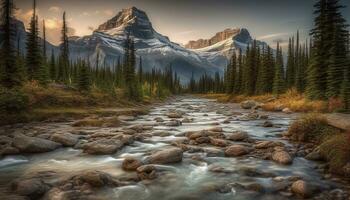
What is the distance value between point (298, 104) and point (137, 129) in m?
24.8

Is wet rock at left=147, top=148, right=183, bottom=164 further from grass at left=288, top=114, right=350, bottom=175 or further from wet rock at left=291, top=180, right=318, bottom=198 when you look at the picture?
grass at left=288, top=114, right=350, bottom=175

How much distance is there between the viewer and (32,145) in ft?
52.6

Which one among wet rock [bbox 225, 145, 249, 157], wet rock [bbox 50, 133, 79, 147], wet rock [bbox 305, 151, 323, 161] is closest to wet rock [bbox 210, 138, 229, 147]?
wet rock [bbox 225, 145, 249, 157]

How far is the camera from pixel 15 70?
3231cm

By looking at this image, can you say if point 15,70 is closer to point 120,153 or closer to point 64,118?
point 64,118

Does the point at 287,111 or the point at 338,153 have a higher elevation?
the point at 338,153

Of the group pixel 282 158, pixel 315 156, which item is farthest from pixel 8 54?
pixel 315 156

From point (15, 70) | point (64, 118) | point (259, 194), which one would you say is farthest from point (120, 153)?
point (15, 70)

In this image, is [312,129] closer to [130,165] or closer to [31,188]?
[130,165]

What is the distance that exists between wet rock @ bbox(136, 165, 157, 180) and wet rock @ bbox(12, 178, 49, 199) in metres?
3.40

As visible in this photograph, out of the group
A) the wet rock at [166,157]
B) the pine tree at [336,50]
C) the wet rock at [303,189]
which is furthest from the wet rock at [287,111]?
the wet rock at [303,189]

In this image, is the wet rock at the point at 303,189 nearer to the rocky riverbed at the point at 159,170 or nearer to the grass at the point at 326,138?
the rocky riverbed at the point at 159,170

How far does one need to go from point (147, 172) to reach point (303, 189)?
226 inches

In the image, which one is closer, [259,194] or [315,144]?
[259,194]
